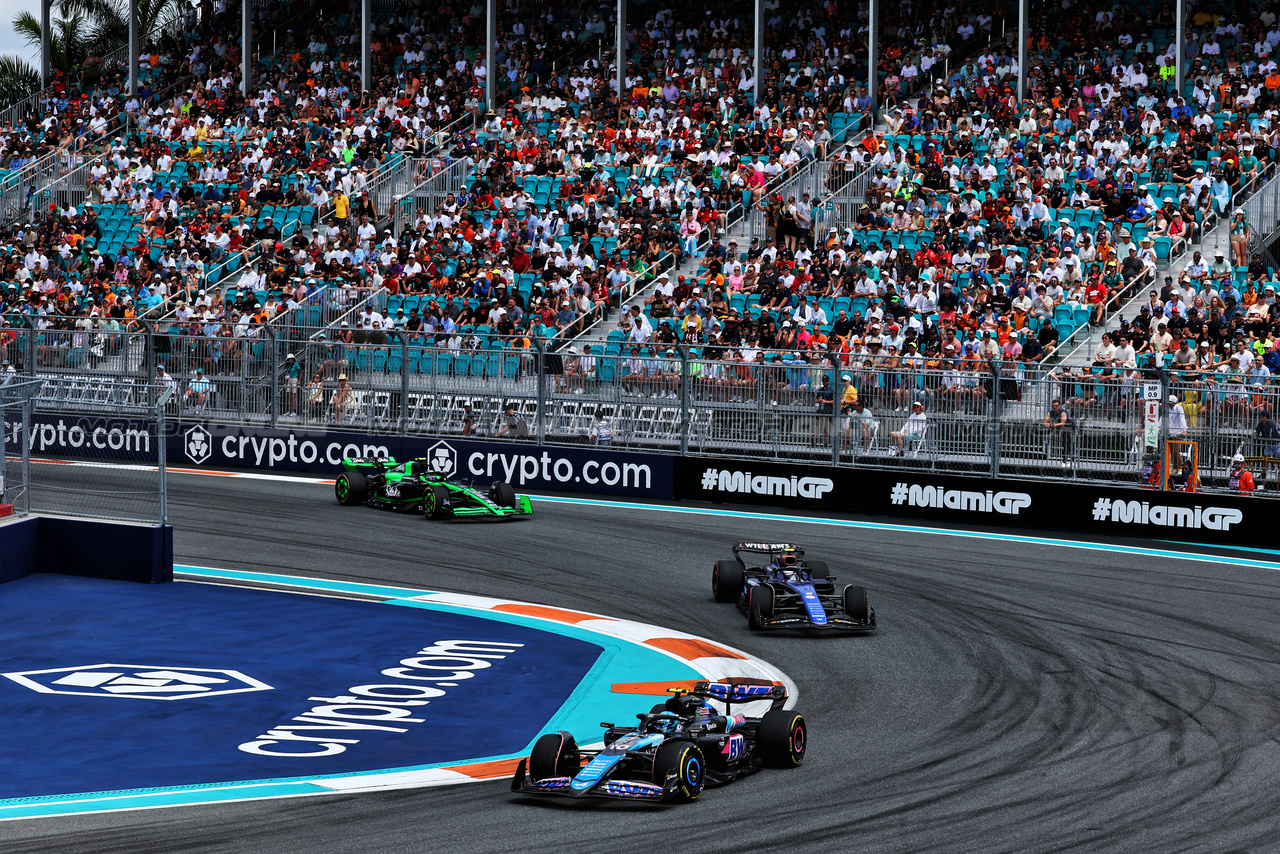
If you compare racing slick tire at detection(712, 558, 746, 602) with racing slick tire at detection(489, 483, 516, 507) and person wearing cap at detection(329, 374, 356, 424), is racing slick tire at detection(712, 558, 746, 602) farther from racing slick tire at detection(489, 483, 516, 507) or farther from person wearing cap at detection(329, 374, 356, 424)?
person wearing cap at detection(329, 374, 356, 424)

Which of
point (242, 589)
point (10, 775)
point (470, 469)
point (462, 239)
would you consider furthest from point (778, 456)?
point (10, 775)

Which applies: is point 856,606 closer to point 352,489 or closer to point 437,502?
point 437,502

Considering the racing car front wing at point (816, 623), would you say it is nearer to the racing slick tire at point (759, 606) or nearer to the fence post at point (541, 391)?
the racing slick tire at point (759, 606)

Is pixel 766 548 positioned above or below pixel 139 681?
above

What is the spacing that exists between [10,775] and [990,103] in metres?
25.0

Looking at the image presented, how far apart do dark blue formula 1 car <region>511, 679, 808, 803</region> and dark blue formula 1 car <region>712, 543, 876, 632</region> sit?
12.3 feet

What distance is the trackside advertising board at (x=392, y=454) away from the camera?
22938 mm

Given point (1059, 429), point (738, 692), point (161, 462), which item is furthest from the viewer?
point (1059, 429)

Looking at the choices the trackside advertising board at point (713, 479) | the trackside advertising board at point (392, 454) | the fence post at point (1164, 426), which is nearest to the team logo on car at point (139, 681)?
the trackside advertising board at point (713, 479)

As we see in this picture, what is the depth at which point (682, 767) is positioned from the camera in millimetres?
9219

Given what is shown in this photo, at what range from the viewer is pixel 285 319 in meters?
29.0

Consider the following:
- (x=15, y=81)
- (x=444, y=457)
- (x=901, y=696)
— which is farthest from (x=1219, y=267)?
(x=15, y=81)

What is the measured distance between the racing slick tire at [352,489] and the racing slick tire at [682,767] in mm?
12867

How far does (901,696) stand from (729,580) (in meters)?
3.70
